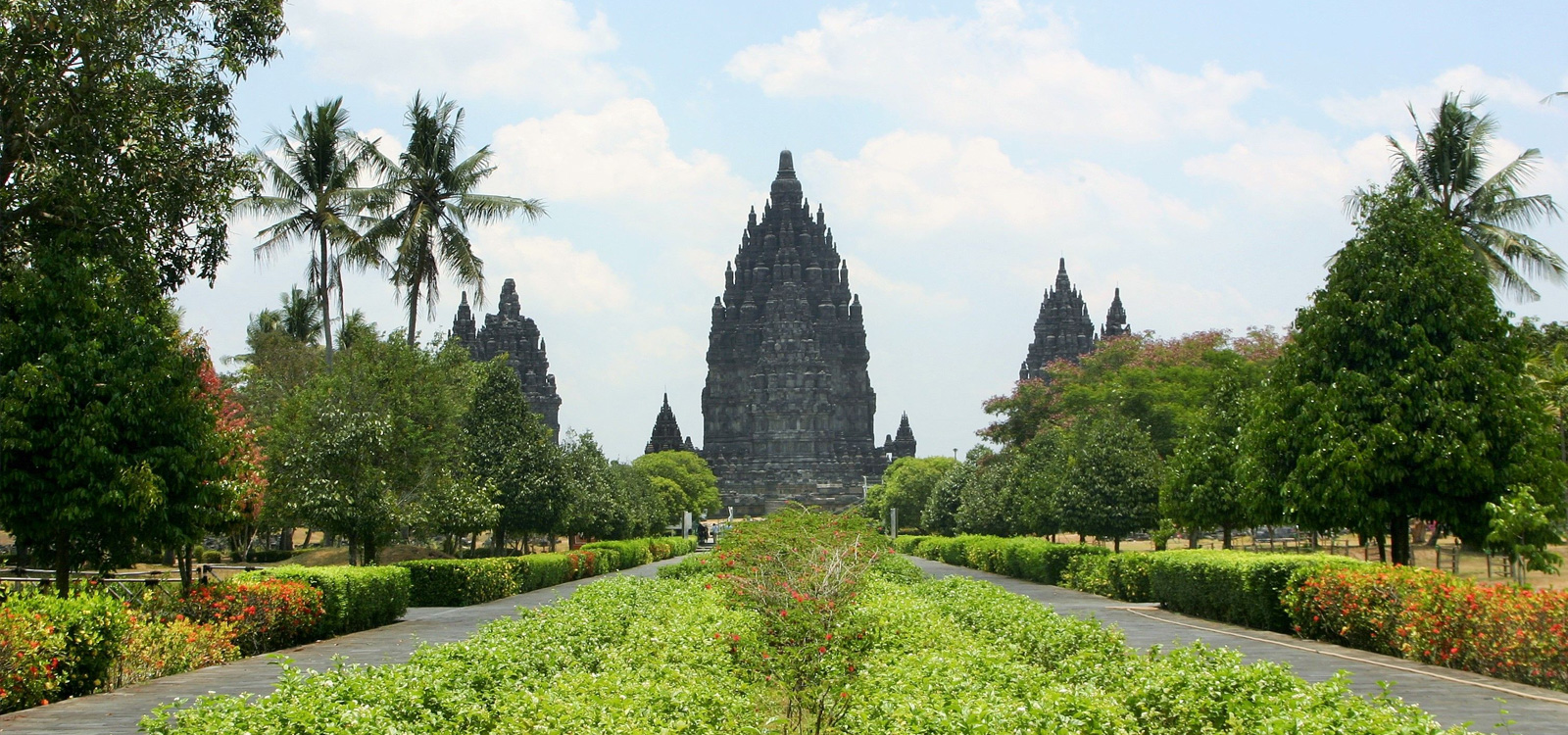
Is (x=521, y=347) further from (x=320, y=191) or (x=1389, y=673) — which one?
(x=1389, y=673)

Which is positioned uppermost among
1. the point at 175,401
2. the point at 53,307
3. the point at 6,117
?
the point at 6,117

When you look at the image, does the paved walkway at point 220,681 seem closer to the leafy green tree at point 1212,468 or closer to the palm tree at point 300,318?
the leafy green tree at point 1212,468

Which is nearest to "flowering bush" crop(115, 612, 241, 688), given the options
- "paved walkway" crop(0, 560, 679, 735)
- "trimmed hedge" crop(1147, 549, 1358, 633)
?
"paved walkway" crop(0, 560, 679, 735)

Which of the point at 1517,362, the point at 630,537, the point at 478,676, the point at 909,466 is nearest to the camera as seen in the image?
the point at 478,676

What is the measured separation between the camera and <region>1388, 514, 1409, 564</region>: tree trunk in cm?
2009

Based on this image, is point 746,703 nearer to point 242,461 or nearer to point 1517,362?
point 242,461

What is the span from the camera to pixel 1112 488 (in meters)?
33.6

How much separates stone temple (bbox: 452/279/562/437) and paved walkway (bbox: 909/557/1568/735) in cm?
9272

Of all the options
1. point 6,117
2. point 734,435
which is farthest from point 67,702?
point 734,435

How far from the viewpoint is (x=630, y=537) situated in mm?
56594

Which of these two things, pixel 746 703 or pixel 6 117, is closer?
pixel 746 703

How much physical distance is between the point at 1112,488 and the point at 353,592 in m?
20.4

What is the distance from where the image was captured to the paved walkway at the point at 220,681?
401 inches

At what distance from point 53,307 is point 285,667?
925 cm
